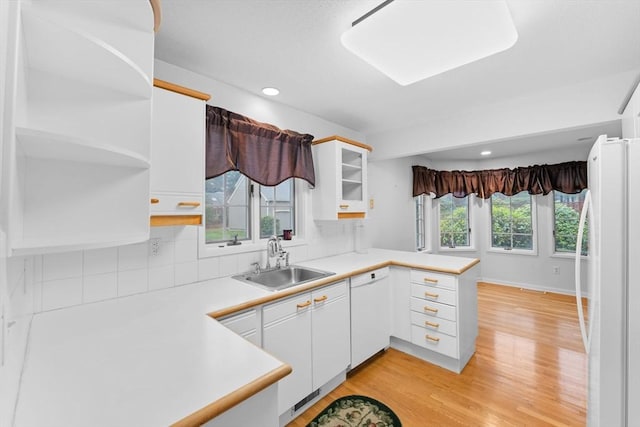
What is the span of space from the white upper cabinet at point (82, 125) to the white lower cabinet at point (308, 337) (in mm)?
966

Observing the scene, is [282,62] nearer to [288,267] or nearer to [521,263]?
[288,267]

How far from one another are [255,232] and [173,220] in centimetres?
85

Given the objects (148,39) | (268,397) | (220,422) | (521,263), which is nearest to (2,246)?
(220,422)

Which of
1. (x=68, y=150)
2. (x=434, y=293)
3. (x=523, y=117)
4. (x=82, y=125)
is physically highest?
(x=523, y=117)

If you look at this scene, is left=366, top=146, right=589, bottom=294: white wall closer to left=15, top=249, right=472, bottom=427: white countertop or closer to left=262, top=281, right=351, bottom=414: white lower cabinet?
left=262, top=281, right=351, bottom=414: white lower cabinet

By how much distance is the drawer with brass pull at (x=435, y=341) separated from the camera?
2.31m

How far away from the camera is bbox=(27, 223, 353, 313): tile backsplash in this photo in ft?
4.65

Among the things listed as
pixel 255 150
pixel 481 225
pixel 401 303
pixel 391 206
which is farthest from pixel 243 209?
pixel 481 225

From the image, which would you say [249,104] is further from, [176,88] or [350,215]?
[350,215]

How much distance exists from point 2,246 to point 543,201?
6126mm

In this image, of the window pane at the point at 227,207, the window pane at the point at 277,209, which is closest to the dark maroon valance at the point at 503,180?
the window pane at the point at 277,209

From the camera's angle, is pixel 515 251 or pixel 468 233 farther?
pixel 468 233

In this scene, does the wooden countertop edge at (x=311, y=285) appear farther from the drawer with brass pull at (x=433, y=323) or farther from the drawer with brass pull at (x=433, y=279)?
the drawer with brass pull at (x=433, y=323)

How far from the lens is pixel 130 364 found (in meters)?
0.91
